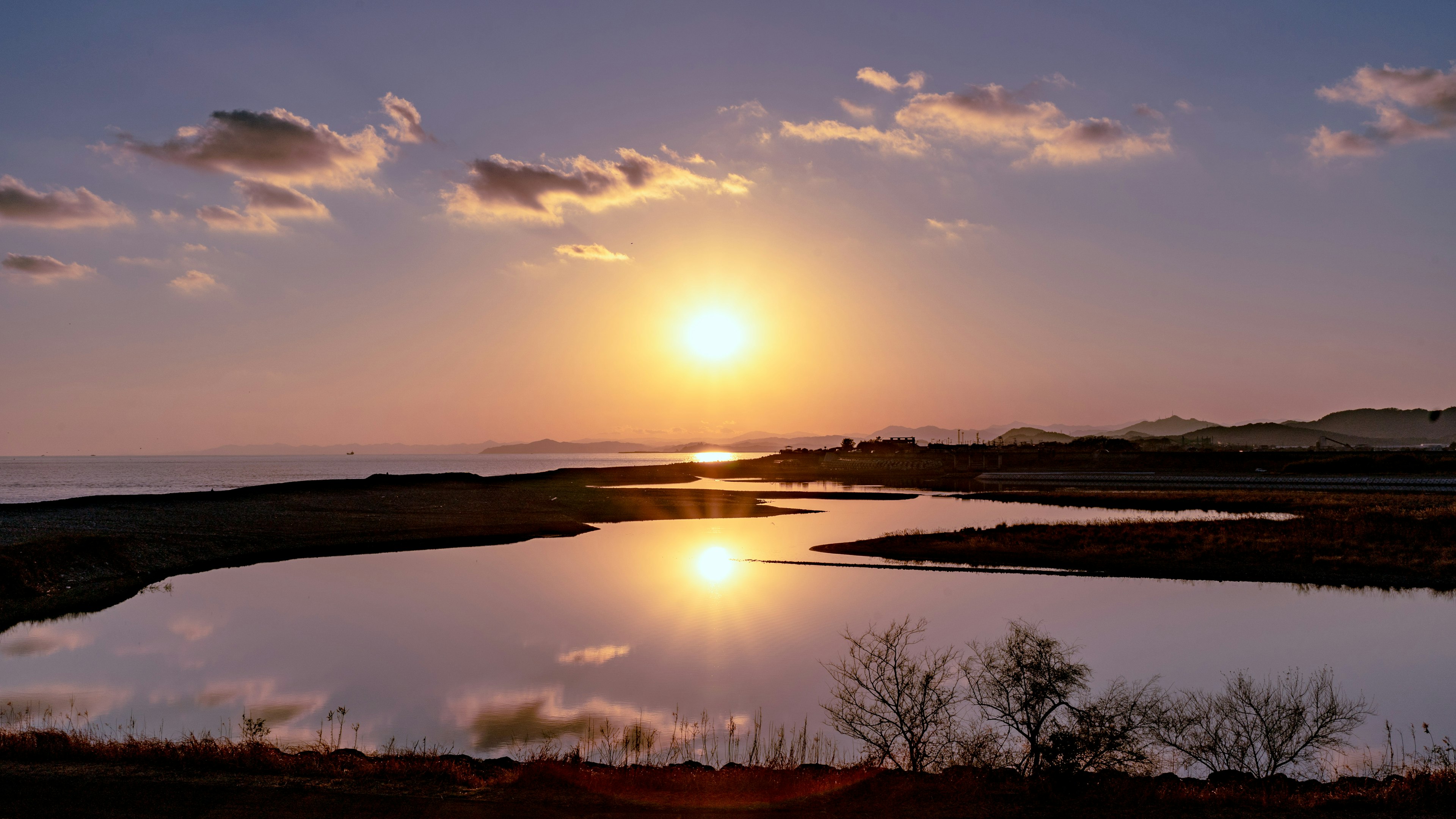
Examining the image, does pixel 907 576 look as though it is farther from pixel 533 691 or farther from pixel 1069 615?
pixel 533 691

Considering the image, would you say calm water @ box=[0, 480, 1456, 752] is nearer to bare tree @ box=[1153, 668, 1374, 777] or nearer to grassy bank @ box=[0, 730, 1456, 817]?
bare tree @ box=[1153, 668, 1374, 777]

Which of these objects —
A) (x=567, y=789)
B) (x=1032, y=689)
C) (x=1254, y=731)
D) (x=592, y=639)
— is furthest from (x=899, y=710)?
(x=592, y=639)

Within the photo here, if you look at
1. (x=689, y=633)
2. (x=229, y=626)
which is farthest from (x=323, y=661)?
(x=689, y=633)

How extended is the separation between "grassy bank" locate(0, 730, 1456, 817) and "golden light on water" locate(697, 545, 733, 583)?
2315 cm

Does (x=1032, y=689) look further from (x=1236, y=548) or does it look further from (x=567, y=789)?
(x=1236, y=548)

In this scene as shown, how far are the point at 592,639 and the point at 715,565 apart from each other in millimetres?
15749

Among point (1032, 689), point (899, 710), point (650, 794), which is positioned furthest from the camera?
point (899, 710)

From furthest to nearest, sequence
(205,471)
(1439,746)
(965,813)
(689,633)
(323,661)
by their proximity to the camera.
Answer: (205,471), (689,633), (323,661), (1439,746), (965,813)

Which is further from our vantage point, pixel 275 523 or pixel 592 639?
pixel 275 523

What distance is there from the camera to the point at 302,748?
1465 centimetres

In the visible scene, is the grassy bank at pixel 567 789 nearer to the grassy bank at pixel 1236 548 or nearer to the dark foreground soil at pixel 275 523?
the dark foreground soil at pixel 275 523

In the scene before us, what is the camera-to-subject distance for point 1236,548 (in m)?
39.4

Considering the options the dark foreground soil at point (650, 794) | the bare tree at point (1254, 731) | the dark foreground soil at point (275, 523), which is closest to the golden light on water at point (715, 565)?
the dark foreground soil at point (275, 523)

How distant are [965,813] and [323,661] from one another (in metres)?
18.6
